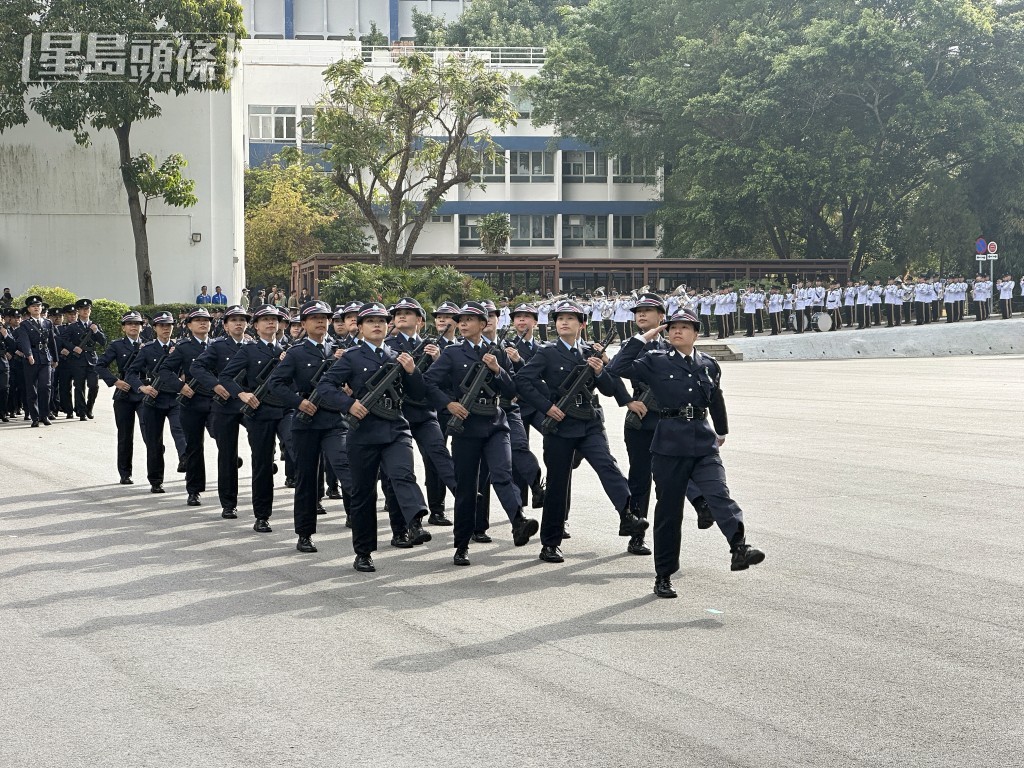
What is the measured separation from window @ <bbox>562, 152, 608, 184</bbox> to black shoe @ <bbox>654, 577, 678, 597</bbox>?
65993 mm

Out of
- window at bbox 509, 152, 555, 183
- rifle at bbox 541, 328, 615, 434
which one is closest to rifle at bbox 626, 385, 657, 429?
rifle at bbox 541, 328, 615, 434

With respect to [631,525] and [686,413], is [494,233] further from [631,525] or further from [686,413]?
[686,413]

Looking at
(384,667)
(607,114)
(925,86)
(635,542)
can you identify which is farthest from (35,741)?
(607,114)

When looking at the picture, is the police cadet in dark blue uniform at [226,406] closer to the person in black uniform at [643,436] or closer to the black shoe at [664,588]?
the person in black uniform at [643,436]

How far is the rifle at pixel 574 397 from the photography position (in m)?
9.91

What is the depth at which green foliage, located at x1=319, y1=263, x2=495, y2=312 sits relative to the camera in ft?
135

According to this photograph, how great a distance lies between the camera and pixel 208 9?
39250mm

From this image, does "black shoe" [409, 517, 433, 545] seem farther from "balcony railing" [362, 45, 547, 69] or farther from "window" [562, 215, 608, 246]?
"window" [562, 215, 608, 246]

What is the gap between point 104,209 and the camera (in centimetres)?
4191

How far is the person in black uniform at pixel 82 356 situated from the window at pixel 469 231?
4897 centimetres

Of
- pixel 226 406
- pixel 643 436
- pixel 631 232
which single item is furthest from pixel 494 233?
pixel 643 436

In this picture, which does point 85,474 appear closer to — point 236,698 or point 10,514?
A: point 10,514

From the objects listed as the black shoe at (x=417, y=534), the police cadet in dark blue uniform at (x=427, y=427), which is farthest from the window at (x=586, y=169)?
the black shoe at (x=417, y=534)

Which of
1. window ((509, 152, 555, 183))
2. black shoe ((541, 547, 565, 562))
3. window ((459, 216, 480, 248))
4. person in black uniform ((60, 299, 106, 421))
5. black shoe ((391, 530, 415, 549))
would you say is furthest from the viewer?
window ((459, 216, 480, 248))
